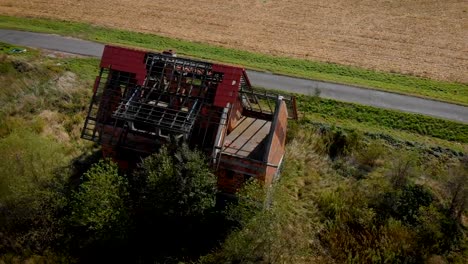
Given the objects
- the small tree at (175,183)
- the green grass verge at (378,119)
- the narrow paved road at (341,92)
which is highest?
the narrow paved road at (341,92)

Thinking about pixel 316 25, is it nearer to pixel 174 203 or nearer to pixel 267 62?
pixel 267 62

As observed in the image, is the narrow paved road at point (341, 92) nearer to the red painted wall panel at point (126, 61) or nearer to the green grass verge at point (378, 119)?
the green grass verge at point (378, 119)


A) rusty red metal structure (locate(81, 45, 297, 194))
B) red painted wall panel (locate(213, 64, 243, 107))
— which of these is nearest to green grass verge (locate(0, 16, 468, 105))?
rusty red metal structure (locate(81, 45, 297, 194))

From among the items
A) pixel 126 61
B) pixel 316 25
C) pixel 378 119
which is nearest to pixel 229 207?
pixel 126 61

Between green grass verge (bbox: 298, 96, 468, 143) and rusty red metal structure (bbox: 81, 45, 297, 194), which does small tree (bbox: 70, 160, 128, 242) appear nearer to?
rusty red metal structure (bbox: 81, 45, 297, 194)

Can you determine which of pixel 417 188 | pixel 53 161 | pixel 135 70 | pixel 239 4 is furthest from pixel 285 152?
pixel 239 4

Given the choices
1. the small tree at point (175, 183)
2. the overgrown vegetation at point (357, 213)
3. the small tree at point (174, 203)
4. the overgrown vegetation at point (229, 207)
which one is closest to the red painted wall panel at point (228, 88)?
the small tree at point (174, 203)
